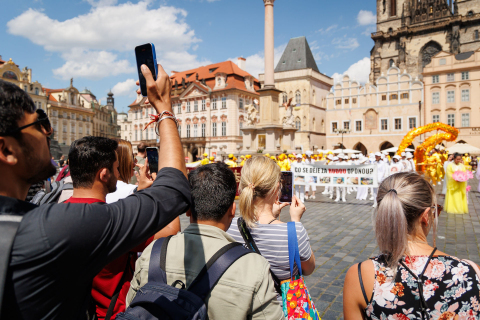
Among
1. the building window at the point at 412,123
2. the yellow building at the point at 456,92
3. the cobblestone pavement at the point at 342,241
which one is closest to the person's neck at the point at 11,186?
the cobblestone pavement at the point at 342,241

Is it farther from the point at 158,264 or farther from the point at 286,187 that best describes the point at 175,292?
the point at 286,187

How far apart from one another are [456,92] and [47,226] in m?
53.2

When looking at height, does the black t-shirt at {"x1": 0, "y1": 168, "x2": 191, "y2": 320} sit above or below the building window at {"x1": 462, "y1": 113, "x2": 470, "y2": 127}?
below

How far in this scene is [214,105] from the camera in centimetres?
5559

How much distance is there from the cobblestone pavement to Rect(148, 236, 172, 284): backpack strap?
9.35 feet

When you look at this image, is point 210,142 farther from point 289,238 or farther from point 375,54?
point 289,238

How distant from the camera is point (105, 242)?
3.65 ft

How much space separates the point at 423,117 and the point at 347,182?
128 feet

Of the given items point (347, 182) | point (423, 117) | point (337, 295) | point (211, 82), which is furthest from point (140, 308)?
point (211, 82)

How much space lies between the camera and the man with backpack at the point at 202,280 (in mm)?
1402

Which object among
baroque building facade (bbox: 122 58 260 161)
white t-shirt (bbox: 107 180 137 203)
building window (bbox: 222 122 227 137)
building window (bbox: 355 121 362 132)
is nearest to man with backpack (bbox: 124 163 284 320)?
white t-shirt (bbox: 107 180 137 203)

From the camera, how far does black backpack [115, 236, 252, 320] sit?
1.37m

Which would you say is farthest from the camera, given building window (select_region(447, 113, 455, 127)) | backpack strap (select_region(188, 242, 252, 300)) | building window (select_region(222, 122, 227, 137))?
building window (select_region(222, 122, 227, 137))

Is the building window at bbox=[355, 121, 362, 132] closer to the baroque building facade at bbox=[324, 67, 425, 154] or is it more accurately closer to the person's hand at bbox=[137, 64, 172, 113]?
the baroque building facade at bbox=[324, 67, 425, 154]
